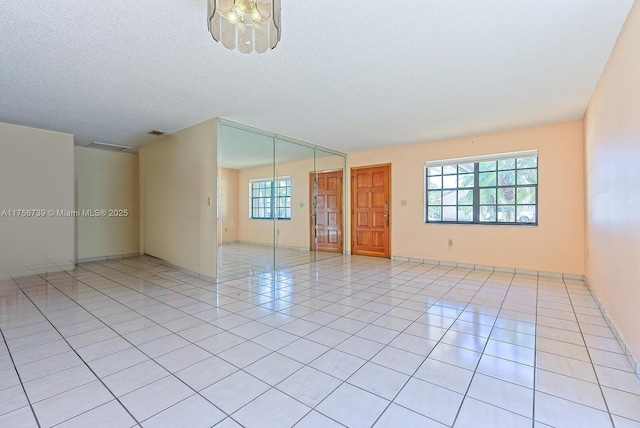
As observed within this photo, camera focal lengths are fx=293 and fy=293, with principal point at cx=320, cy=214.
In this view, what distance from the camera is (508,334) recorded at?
2594mm

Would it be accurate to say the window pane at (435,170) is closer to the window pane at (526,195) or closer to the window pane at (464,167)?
the window pane at (464,167)

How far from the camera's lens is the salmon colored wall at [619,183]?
6.64 feet

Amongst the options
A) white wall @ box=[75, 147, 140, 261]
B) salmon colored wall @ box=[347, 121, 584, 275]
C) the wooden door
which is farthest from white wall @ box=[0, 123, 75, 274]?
salmon colored wall @ box=[347, 121, 584, 275]

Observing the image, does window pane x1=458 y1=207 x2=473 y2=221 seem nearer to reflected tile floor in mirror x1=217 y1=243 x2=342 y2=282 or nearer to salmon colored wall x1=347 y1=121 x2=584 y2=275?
salmon colored wall x1=347 y1=121 x2=584 y2=275

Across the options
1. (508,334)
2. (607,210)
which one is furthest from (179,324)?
(607,210)

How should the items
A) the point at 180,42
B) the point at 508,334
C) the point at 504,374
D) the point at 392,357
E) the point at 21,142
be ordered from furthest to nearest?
the point at 21,142
the point at 508,334
the point at 180,42
the point at 392,357
the point at 504,374

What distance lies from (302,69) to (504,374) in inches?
116

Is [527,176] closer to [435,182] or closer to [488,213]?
[488,213]

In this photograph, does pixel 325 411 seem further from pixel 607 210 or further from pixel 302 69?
pixel 607 210

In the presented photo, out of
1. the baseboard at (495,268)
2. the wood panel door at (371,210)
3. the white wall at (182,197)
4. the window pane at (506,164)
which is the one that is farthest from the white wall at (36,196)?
the window pane at (506,164)

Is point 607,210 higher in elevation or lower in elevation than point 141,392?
higher

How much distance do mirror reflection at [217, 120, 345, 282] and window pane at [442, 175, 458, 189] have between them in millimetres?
2359

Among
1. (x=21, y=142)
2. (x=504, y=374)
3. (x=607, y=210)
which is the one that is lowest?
(x=504, y=374)

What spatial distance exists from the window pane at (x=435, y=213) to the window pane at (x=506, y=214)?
1.03 metres
